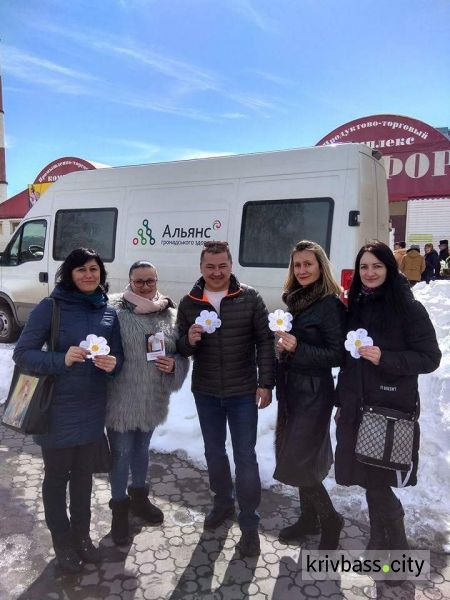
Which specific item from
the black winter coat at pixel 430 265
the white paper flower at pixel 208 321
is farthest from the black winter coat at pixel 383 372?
the black winter coat at pixel 430 265

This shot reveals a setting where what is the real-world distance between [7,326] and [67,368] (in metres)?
6.45

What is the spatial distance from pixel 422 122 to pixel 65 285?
11185mm

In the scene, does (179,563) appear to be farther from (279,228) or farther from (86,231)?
(86,231)

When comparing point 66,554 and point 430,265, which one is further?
point 430,265

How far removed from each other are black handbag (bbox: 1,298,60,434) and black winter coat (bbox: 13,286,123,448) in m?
0.03

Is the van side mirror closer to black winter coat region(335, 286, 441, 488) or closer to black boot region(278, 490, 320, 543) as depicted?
black winter coat region(335, 286, 441, 488)

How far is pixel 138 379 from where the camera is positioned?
2.69 meters

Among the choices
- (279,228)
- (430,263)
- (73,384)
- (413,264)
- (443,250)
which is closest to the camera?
(73,384)

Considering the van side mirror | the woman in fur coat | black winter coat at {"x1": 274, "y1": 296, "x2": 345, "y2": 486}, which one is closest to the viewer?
black winter coat at {"x1": 274, "y1": 296, "x2": 345, "y2": 486}

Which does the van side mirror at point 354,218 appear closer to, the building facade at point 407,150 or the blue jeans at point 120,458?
the blue jeans at point 120,458

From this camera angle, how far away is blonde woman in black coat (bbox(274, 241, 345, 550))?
245cm

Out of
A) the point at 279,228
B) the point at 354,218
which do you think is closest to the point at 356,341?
the point at 354,218

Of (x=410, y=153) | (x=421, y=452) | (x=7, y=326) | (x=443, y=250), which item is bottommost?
(x=421, y=452)

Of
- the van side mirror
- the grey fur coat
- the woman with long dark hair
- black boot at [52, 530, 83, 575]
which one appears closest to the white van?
the van side mirror
